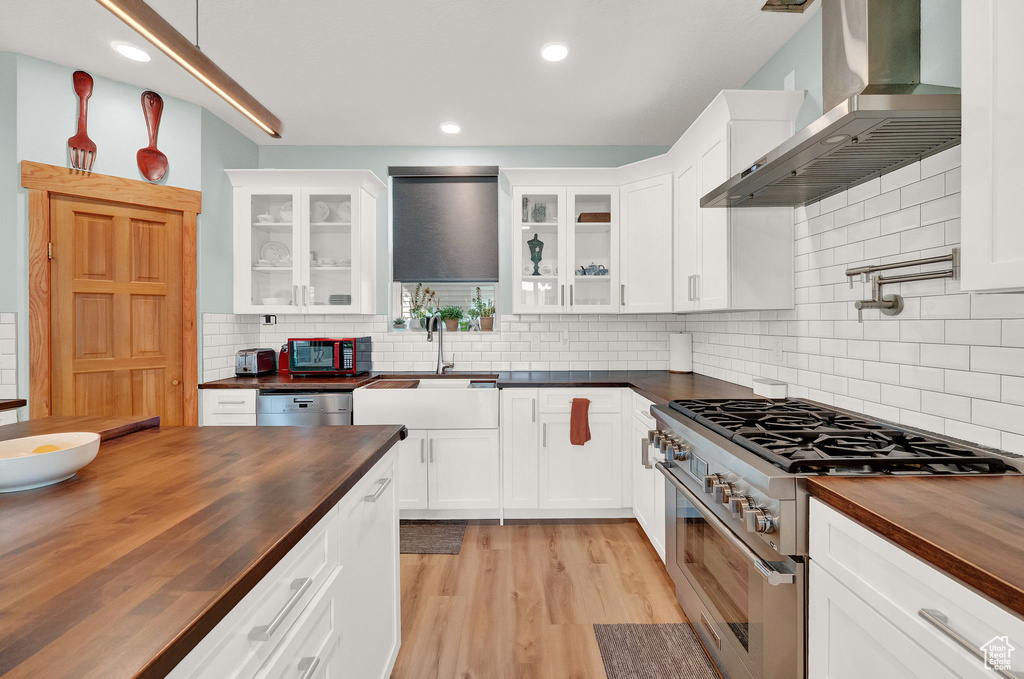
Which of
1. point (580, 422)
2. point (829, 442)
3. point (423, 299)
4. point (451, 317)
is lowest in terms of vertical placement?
point (580, 422)

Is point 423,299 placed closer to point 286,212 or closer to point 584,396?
point 286,212

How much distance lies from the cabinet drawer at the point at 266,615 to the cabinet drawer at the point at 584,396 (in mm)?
2109

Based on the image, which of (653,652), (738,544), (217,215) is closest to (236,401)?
(217,215)

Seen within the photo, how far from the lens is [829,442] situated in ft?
4.91

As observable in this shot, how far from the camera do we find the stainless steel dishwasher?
3197 mm

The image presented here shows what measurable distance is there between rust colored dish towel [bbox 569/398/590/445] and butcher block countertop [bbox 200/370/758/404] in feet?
0.39

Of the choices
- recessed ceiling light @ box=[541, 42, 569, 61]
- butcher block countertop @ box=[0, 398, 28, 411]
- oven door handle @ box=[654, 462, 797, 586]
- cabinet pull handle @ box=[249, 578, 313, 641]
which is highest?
recessed ceiling light @ box=[541, 42, 569, 61]

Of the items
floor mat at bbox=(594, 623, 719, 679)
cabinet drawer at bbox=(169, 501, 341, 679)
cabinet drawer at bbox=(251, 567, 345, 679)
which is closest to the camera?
cabinet drawer at bbox=(169, 501, 341, 679)

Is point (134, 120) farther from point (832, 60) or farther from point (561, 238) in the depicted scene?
point (832, 60)

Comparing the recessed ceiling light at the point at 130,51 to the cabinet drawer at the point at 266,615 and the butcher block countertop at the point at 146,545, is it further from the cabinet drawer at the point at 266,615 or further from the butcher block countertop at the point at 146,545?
the cabinet drawer at the point at 266,615

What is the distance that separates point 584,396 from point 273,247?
254 centimetres

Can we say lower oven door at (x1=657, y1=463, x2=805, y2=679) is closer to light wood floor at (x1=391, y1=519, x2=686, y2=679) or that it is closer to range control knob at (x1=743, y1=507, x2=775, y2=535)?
range control knob at (x1=743, y1=507, x2=775, y2=535)

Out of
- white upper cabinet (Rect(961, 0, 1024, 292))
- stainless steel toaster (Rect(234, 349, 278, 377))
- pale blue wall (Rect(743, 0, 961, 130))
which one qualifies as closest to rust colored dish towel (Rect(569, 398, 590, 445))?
pale blue wall (Rect(743, 0, 961, 130))

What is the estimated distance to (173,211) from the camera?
10.6ft
